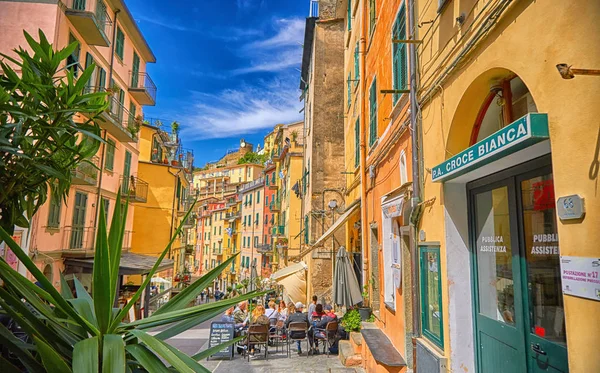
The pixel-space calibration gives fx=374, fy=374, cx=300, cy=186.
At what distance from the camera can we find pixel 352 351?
28.4 ft

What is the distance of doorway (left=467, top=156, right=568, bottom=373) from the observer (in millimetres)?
3168

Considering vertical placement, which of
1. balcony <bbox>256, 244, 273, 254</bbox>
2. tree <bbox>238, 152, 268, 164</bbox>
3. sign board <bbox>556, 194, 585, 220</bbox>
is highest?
tree <bbox>238, 152, 268, 164</bbox>

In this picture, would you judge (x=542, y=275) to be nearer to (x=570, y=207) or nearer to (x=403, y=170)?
(x=570, y=207)

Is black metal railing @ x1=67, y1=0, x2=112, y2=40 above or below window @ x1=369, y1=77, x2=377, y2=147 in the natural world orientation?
above

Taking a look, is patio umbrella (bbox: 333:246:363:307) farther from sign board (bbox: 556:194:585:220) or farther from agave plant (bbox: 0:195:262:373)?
agave plant (bbox: 0:195:262:373)

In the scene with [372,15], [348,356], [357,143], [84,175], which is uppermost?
[372,15]

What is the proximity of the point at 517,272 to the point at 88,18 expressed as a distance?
15.2 metres

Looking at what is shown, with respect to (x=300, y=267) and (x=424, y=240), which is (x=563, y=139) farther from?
(x=300, y=267)

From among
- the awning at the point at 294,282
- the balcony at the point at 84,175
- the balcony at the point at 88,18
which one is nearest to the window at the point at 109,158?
the balcony at the point at 84,175

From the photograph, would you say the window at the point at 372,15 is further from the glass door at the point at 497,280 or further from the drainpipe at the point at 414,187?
the glass door at the point at 497,280

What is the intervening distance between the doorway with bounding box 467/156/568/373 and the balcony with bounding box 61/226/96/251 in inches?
595

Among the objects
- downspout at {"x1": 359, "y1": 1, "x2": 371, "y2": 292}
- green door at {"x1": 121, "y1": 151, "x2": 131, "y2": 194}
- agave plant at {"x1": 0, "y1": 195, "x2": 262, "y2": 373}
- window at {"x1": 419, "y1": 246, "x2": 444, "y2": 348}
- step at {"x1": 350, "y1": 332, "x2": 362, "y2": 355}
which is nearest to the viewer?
agave plant at {"x1": 0, "y1": 195, "x2": 262, "y2": 373}

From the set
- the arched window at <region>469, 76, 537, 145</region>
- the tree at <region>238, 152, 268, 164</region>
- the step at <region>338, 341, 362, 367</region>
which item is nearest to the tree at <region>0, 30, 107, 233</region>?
the arched window at <region>469, 76, 537, 145</region>

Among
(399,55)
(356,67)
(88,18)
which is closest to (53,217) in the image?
(88,18)
